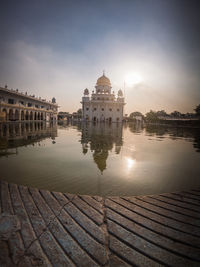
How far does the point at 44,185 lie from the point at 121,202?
6.48ft

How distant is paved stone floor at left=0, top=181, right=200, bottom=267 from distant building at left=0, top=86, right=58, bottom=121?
31.4 metres

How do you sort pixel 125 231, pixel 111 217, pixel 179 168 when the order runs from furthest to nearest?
pixel 179 168, pixel 111 217, pixel 125 231

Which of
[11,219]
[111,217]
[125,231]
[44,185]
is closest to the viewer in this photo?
[125,231]

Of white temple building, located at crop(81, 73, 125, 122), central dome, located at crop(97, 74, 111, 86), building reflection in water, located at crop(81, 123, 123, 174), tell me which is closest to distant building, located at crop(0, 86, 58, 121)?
white temple building, located at crop(81, 73, 125, 122)

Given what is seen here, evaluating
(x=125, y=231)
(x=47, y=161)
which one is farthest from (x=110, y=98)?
(x=125, y=231)

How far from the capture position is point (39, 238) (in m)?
1.75

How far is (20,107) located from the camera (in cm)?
Result: 3550

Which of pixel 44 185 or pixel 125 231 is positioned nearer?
pixel 125 231

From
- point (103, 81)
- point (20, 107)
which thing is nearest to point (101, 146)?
point (20, 107)

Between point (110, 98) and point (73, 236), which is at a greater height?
point (110, 98)

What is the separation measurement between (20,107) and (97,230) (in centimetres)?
3943

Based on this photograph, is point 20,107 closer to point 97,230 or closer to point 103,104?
point 103,104

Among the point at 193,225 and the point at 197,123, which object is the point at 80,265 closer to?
the point at 193,225

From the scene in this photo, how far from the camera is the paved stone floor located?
151 cm
